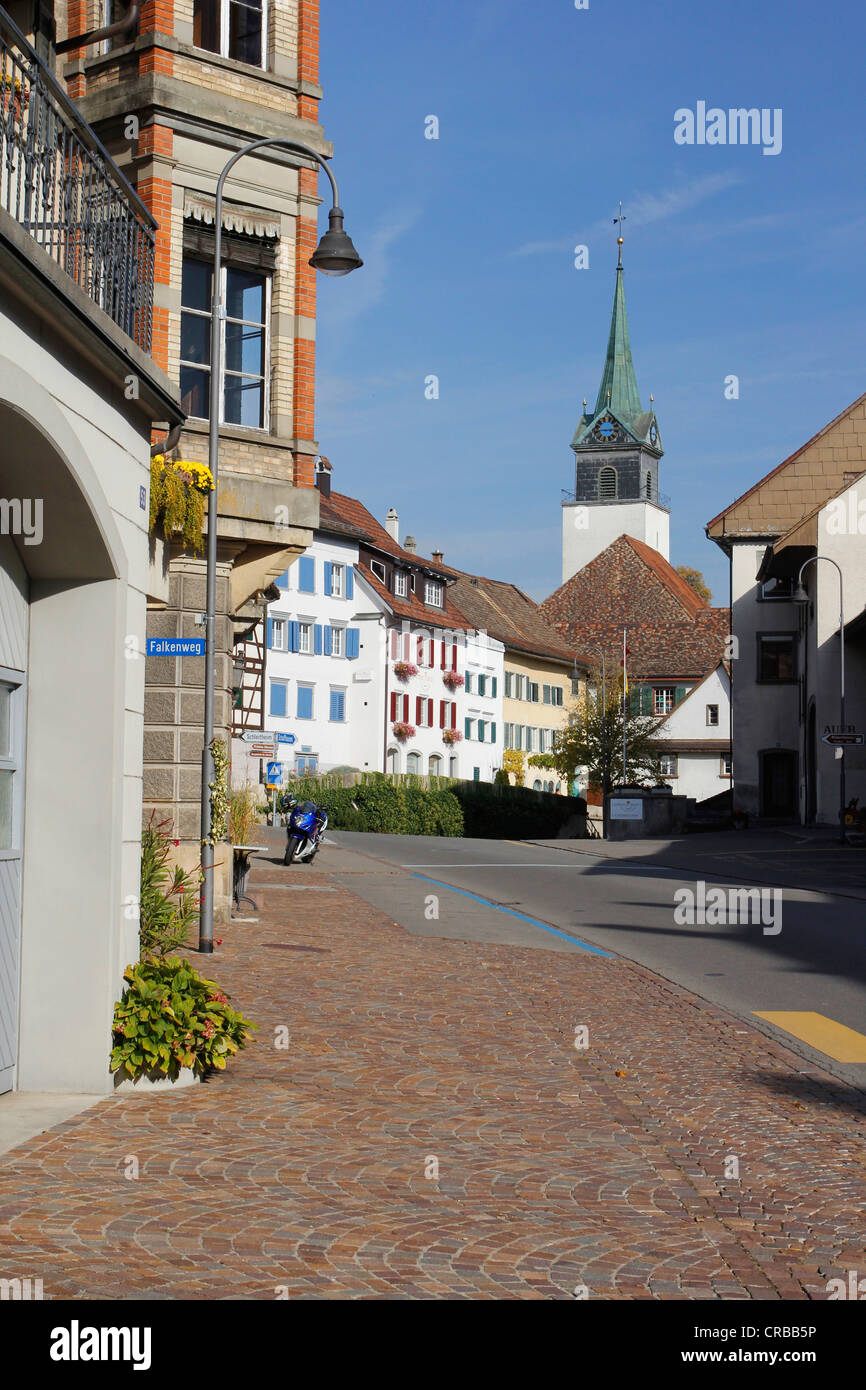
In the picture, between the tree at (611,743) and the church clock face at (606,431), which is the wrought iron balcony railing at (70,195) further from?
the church clock face at (606,431)

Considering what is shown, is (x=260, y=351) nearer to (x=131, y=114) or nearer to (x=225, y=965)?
(x=131, y=114)

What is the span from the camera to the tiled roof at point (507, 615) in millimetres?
80625

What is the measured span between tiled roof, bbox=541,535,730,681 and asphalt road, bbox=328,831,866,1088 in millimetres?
60856

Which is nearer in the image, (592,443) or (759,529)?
(759,529)

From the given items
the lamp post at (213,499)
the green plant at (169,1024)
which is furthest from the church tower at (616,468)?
the green plant at (169,1024)

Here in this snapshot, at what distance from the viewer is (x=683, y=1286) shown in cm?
526

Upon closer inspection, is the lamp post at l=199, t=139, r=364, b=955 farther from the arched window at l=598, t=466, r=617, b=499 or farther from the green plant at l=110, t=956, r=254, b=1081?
the arched window at l=598, t=466, r=617, b=499

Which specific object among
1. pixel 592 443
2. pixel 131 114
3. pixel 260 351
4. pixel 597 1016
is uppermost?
pixel 592 443

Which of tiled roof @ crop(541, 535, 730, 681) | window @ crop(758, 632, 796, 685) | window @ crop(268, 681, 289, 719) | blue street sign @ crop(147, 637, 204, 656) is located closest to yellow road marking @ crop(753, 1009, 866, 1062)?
blue street sign @ crop(147, 637, 204, 656)

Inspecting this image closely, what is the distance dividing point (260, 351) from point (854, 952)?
29.7ft

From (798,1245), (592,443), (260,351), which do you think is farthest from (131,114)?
(592,443)

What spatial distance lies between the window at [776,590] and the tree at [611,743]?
26.5ft

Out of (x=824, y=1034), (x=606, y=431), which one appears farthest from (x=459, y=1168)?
(x=606, y=431)

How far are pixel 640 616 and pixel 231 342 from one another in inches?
3230
